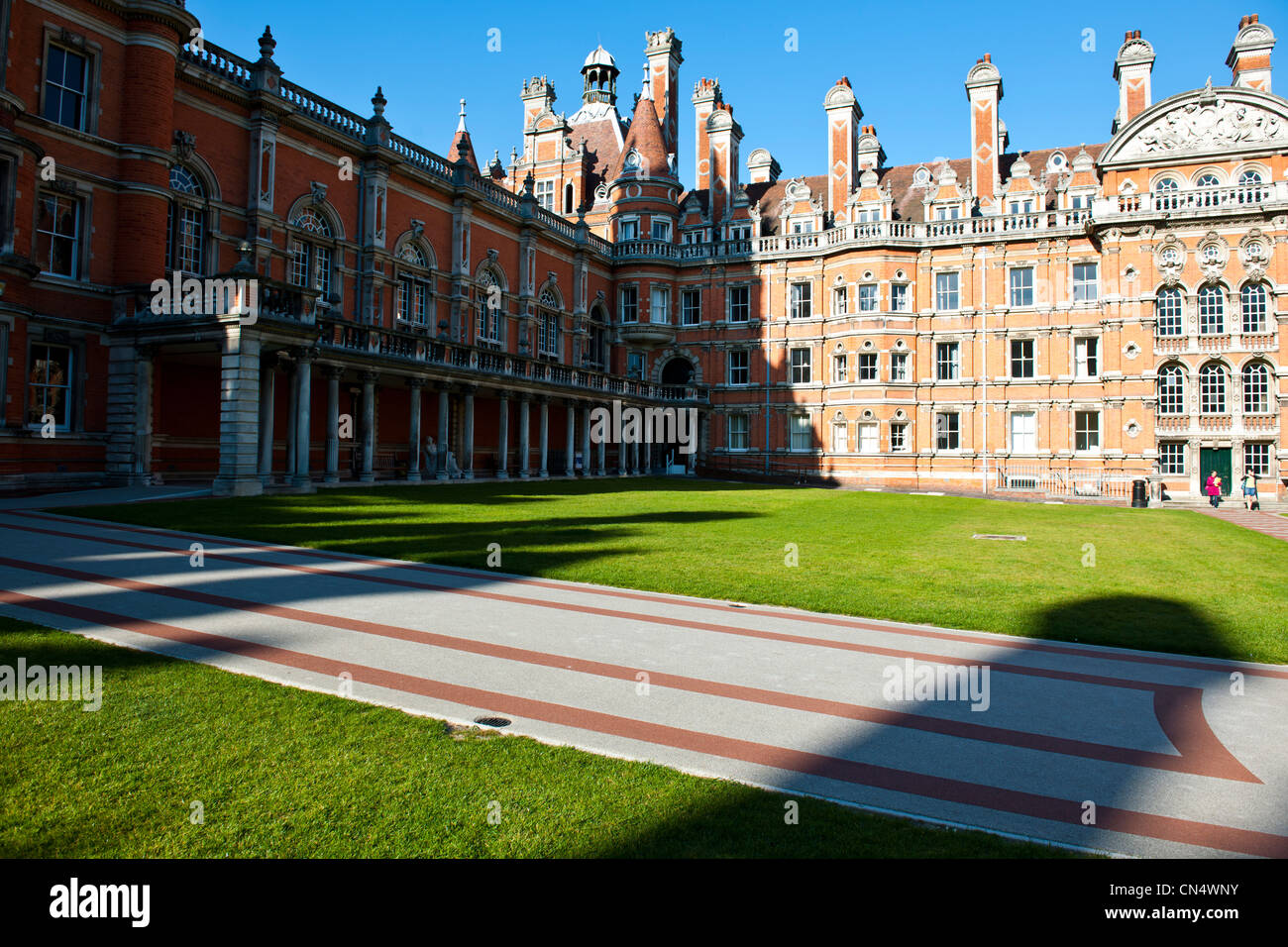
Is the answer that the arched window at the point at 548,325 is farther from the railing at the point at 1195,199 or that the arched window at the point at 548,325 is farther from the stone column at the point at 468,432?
the railing at the point at 1195,199

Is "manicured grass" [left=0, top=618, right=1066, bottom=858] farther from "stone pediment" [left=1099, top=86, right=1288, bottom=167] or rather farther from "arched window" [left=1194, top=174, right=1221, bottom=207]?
"stone pediment" [left=1099, top=86, right=1288, bottom=167]

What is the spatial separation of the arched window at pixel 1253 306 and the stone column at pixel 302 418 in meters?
41.5

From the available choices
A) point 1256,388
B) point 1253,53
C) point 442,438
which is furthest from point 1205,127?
point 442,438

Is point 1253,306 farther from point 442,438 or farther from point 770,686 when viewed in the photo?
point 770,686

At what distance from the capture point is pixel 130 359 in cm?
2091

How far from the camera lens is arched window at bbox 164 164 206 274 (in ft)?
76.8

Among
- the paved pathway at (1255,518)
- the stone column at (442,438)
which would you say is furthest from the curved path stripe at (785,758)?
the stone column at (442,438)

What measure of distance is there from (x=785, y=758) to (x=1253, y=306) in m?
44.3

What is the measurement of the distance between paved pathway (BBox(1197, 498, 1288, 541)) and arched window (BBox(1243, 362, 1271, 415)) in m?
5.87

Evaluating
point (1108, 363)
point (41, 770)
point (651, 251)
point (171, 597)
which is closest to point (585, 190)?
point (651, 251)

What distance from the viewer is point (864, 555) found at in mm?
12430

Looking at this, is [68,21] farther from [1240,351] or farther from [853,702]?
[1240,351]

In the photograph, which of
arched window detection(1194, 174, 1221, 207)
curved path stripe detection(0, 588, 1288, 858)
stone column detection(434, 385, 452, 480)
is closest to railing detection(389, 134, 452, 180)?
stone column detection(434, 385, 452, 480)
